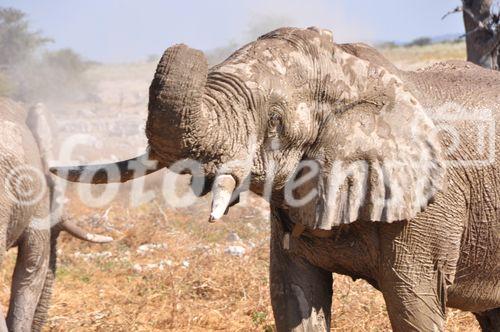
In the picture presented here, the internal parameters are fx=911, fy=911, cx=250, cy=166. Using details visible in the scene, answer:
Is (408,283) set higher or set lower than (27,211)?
higher

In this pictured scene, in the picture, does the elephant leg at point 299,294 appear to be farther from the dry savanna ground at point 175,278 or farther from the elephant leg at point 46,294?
the elephant leg at point 46,294

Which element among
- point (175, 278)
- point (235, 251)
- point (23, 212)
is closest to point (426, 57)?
point (235, 251)

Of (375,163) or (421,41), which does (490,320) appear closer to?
(375,163)

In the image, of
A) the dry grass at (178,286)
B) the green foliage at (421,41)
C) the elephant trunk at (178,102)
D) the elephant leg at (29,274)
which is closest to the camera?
the elephant trunk at (178,102)

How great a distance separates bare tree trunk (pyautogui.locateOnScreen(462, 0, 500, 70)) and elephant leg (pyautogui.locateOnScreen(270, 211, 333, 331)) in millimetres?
5349

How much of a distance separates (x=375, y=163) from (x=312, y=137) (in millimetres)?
275

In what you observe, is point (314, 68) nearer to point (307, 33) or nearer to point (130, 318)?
point (307, 33)

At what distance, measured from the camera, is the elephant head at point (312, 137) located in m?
3.27

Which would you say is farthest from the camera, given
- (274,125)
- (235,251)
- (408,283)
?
(235,251)

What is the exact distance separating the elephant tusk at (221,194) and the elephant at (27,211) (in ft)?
9.54

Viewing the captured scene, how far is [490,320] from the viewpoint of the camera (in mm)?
4961

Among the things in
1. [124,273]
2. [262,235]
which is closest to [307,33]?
[124,273]

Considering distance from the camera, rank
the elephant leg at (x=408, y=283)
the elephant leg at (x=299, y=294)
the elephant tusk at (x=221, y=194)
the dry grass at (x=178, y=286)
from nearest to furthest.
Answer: the elephant tusk at (x=221, y=194) → the elephant leg at (x=408, y=283) → the elephant leg at (x=299, y=294) → the dry grass at (x=178, y=286)

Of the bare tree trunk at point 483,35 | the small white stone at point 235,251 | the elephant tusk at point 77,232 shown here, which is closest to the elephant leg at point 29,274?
the elephant tusk at point 77,232
